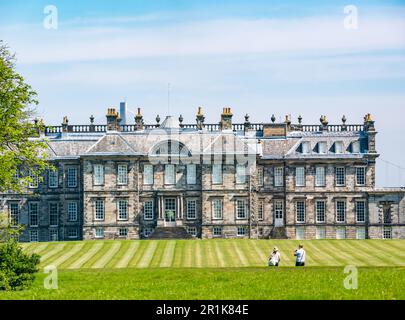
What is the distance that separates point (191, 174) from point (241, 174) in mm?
3879

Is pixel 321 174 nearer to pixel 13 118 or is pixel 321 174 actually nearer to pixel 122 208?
pixel 122 208

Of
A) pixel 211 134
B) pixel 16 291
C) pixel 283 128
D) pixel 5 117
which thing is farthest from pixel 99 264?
pixel 283 128

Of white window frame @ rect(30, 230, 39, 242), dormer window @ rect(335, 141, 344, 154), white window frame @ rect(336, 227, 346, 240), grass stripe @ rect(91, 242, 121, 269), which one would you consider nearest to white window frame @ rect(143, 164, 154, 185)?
white window frame @ rect(30, 230, 39, 242)

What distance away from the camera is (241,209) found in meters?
78.4

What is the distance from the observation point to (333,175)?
80.9m

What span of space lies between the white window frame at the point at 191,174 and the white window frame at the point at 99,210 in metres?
6.88

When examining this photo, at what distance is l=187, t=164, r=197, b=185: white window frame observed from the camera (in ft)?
257

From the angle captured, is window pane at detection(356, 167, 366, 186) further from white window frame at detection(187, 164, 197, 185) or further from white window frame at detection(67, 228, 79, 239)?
white window frame at detection(67, 228, 79, 239)

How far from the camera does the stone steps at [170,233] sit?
74938 millimetres

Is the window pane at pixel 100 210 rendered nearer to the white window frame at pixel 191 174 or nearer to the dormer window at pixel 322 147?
the white window frame at pixel 191 174

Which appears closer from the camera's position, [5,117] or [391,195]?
[5,117]

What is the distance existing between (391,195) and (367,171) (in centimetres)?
268

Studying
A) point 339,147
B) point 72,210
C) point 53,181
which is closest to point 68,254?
point 72,210
